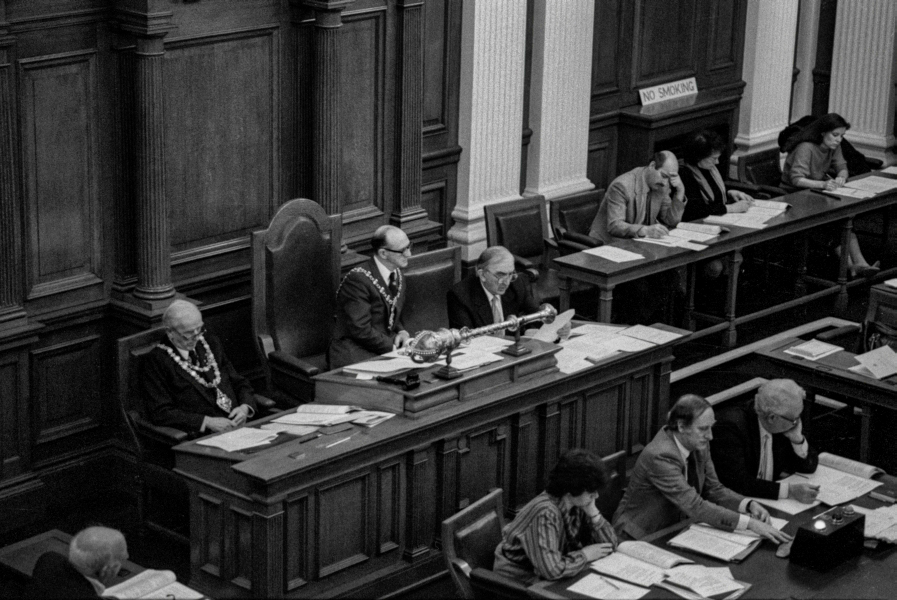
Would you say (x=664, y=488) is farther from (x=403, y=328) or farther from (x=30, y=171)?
(x=30, y=171)

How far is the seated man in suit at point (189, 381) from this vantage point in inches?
271

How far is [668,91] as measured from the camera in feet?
36.8

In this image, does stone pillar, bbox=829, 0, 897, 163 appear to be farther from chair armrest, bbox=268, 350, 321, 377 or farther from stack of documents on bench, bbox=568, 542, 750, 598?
stack of documents on bench, bbox=568, 542, 750, 598

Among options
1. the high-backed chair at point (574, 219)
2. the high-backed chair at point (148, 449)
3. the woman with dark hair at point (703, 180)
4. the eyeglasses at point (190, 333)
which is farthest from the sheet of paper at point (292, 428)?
the woman with dark hair at point (703, 180)

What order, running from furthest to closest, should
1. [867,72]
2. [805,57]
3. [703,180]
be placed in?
[805,57]
[867,72]
[703,180]

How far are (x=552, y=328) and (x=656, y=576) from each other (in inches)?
75.5

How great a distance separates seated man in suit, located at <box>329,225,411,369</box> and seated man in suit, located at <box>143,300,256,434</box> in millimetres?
632

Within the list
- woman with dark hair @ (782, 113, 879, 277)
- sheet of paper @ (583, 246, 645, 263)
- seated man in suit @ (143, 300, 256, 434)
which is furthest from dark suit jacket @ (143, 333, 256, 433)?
woman with dark hair @ (782, 113, 879, 277)

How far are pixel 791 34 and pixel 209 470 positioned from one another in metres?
7.31

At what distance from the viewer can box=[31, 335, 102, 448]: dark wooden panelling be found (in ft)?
23.6

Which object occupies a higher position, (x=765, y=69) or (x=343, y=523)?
(x=765, y=69)

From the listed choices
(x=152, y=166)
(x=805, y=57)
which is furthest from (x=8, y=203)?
(x=805, y=57)

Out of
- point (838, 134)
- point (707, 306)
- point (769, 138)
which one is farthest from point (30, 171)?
point (769, 138)

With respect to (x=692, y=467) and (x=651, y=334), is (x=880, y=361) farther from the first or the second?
(x=692, y=467)
